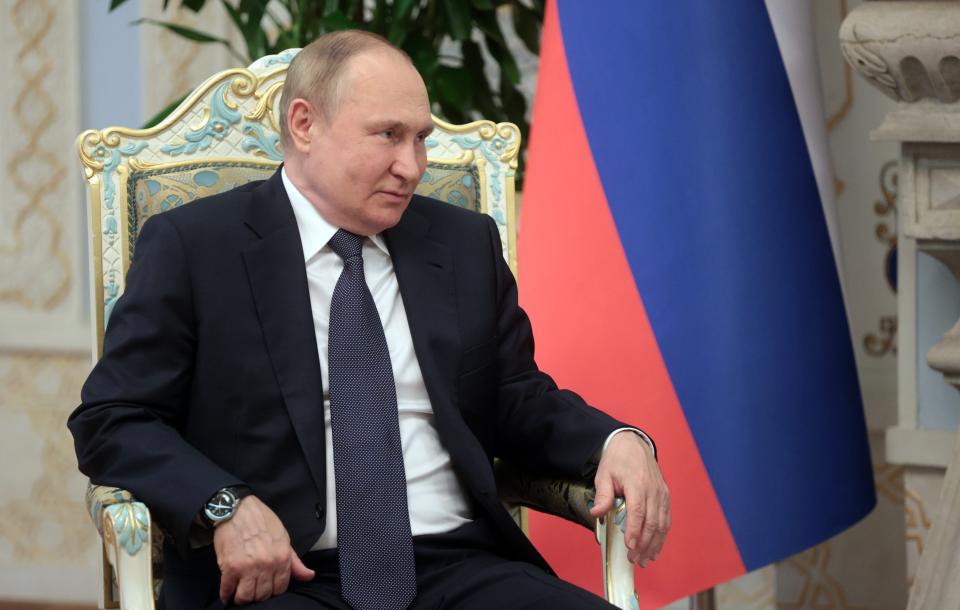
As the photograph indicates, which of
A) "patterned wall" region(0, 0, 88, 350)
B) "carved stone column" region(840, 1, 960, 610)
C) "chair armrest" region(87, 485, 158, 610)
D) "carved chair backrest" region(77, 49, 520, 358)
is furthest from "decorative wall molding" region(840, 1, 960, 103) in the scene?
"patterned wall" region(0, 0, 88, 350)

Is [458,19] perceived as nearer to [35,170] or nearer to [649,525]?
[649,525]

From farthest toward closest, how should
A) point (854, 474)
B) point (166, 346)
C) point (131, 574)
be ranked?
point (854, 474) < point (166, 346) < point (131, 574)

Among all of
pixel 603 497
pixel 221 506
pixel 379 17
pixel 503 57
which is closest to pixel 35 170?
pixel 379 17

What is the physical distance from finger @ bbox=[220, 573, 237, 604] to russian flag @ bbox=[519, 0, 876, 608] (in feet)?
2.71

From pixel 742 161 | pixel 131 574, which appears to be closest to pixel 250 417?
pixel 131 574

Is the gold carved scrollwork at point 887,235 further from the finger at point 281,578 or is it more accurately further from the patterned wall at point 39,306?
the patterned wall at point 39,306

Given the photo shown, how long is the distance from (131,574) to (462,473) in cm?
47

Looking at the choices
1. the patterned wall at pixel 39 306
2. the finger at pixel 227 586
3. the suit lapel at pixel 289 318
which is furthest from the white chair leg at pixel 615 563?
the patterned wall at pixel 39 306

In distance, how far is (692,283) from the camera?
2.44 m

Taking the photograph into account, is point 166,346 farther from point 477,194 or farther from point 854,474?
point 854,474

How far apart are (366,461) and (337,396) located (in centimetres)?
10

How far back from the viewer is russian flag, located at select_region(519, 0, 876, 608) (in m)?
2.43

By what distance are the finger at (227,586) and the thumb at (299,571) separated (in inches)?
3.0

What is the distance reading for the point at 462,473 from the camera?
76.9 inches
